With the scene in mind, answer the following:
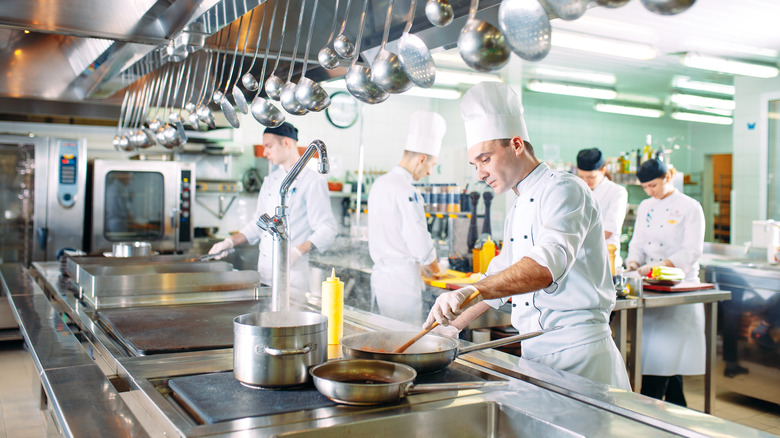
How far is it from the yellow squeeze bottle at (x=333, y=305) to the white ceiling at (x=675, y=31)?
3.92 meters

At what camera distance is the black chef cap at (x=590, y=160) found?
479 cm

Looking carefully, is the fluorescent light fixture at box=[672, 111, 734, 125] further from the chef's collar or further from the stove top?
the stove top

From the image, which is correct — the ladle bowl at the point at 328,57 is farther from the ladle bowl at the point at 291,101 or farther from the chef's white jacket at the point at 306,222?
the chef's white jacket at the point at 306,222

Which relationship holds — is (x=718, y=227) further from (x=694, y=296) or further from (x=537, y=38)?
(x=537, y=38)

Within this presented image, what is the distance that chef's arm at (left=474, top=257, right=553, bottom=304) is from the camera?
1675 mm

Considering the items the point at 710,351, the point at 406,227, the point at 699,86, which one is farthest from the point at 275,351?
the point at 699,86

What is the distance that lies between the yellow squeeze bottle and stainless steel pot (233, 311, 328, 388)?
41 cm

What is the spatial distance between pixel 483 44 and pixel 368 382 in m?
0.72

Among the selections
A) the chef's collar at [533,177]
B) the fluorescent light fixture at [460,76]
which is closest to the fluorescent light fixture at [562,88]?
the fluorescent light fixture at [460,76]

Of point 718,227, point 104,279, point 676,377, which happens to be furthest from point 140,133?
point 718,227

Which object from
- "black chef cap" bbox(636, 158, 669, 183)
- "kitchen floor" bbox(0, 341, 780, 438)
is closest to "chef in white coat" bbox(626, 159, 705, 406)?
"black chef cap" bbox(636, 158, 669, 183)

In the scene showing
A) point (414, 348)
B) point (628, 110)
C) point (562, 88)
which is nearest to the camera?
point (414, 348)

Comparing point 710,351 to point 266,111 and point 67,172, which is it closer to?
point 266,111

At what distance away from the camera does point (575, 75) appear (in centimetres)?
834
